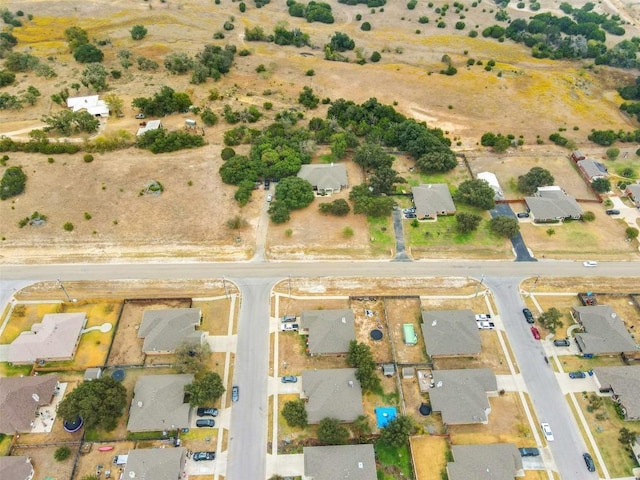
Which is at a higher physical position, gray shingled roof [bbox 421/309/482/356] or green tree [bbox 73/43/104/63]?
green tree [bbox 73/43/104/63]

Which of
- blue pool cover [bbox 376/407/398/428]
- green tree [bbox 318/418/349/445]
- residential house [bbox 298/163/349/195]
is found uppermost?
residential house [bbox 298/163/349/195]

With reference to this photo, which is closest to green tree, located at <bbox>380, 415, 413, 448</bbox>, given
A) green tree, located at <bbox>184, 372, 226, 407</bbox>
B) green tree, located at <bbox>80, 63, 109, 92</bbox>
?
green tree, located at <bbox>184, 372, 226, 407</bbox>

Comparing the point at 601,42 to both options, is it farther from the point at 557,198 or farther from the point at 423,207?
the point at 423,207

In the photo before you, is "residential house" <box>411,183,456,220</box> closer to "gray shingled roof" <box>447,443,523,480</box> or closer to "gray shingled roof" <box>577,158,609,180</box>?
"gray shingled roof" <box>577,158,609,180</box>

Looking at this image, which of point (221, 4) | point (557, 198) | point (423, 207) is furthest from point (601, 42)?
point (221, 4)

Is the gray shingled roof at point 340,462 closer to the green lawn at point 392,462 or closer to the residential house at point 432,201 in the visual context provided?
the green lawn at point 392,462

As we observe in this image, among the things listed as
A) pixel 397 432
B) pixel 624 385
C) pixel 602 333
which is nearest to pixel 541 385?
pixel 624 385
